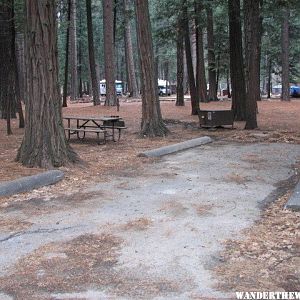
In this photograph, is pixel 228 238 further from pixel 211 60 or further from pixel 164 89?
pixel 164 89

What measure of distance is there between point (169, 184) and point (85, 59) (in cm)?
5466

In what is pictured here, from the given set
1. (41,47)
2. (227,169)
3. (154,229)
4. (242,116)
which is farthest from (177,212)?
(242,116)

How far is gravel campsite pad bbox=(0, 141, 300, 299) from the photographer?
4.07m

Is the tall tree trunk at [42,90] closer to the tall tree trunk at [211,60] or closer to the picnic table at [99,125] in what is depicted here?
the picnic table at [99,125]

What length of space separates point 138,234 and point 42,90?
4.56 meters

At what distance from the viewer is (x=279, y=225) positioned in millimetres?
5719

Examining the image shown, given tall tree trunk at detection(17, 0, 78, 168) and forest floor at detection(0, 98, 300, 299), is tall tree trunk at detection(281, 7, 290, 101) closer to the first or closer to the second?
forest floor at detection(0, 98, 300, 299)

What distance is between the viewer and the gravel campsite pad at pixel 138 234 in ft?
13.4

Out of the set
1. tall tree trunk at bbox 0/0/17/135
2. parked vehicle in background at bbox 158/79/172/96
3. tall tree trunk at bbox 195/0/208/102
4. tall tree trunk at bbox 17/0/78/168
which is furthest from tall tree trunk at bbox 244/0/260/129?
parked vehicle in background at bbox 158/79/172/96

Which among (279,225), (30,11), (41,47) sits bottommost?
(279,225)

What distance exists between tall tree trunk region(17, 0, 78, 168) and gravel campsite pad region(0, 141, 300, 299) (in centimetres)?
143

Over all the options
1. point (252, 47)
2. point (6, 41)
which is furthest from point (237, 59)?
point (6, 41)

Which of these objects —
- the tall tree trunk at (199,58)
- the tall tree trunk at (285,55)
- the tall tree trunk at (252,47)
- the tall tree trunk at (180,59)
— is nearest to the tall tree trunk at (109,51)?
the tall tree trunk at (180,59)

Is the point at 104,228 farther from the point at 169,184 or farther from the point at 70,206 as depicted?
the point at 169,184
